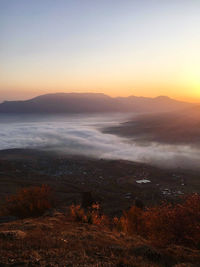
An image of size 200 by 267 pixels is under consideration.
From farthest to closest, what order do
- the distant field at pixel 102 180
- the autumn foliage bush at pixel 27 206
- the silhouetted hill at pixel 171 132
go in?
1. the silhouetted hill at pixel 171 132
2. the distant field at pixel 102 180
3. the autumn foliage bush at pixel 27 206

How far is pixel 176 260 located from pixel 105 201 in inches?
1308

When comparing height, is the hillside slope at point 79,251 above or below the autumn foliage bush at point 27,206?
above

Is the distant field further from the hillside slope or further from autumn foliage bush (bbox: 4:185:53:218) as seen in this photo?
the hillside slope

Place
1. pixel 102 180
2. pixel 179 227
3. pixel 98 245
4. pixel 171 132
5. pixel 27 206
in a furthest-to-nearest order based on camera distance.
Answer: pixel 171 132, pixel 102 180, pixel 27 206, pixel 179 227, pixel 98 245

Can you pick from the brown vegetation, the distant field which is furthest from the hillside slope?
the distant field

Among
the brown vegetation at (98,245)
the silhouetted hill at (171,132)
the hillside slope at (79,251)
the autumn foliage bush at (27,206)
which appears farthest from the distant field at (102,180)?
the silhouetted hill at (171,132)

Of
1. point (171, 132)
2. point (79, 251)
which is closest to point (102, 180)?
point (79, 251)

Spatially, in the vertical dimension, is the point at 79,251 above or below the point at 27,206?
above

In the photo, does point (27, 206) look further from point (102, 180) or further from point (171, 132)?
point (171, 132)

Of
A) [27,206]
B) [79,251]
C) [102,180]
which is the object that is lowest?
[102,180]

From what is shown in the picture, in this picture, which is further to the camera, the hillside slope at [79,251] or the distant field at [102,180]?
the distant field at [102,180]

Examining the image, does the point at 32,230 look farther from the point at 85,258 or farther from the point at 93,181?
the point at 93,181

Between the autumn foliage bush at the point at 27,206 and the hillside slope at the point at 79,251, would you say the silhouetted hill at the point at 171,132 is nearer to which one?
the autumn foliage bush at the point at 27,206

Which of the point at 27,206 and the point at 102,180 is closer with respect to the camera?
the point at 27,206
